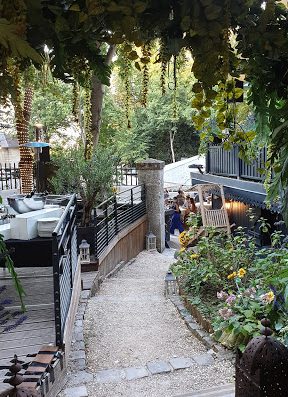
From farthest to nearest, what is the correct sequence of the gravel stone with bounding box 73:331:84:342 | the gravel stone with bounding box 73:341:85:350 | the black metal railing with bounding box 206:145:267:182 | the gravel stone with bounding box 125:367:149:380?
the black metal railing with bounding box 206:145:267:182
the gravel stone with bounding box 73:331:84:342
the gravel stone with bounding box 73:341:85:350
the gravel stone with bounding box 125:367:149:380

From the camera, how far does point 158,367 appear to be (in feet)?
13.8

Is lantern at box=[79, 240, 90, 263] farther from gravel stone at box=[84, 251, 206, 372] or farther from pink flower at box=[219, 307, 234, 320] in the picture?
pink flower at box=[219, 307, 234, 320]

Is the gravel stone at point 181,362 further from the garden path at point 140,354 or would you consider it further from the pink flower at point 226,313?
the pink flower at point 226,313

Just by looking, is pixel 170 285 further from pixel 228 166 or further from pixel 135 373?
pixel 228 166

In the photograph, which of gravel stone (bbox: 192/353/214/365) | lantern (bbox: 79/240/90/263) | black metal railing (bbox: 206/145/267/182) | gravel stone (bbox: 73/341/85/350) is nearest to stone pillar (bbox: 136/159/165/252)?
black metal railing (bbox: 206/145/267/182)

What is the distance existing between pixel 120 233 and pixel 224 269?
14.0 feet

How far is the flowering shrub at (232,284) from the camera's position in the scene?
14.2 feet

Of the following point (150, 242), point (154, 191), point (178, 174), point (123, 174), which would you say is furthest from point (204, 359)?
point (178, 174)

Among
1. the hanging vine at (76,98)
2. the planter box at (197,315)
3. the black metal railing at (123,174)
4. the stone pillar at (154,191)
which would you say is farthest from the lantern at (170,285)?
the hanging vine at (76,98)

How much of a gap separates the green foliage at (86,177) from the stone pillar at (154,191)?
2781mm

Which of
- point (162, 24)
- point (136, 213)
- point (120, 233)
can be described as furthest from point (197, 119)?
point (136, 213)

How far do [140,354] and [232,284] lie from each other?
2.12 m

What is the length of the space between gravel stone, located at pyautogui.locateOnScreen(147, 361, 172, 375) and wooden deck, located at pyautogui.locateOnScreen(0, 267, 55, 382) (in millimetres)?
1052

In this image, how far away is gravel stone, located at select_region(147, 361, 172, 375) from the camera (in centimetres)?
412
